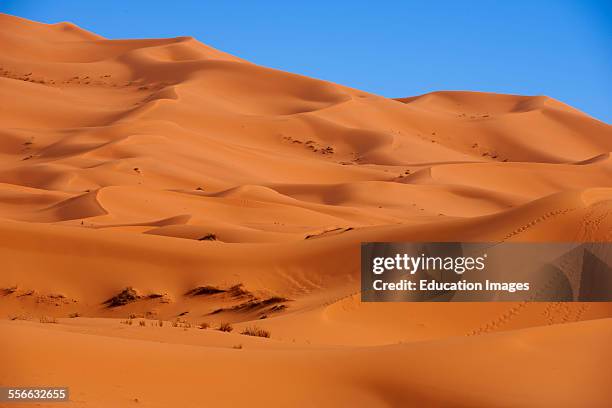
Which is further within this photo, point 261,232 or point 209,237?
point 261,232

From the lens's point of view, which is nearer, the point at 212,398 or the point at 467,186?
the point at 212,398

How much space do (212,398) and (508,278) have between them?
944 centimetres

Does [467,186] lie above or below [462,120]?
below

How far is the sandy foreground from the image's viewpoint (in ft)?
23.3

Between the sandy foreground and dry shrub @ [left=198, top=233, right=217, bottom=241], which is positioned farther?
dry shrub @ [left=198, top=233, right=217, bottom=241]

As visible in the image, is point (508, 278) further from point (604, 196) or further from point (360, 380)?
point (360, 380)

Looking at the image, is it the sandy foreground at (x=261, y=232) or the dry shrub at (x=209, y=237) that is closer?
the sandy foreground at (x=261, y=232)

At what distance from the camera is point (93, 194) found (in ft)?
96.9

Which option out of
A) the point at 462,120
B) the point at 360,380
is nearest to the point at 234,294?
the point at 360,380

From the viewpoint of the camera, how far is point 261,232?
23.6 metres

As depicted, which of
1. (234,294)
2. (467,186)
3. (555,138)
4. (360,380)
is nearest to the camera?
(360,380)

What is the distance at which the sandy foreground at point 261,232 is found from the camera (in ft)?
23.3

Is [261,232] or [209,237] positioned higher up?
[261,232]

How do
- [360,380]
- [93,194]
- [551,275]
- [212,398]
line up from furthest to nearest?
1. [93,194]
2. [551,275]
3. [360,380]
4. [212,398]
